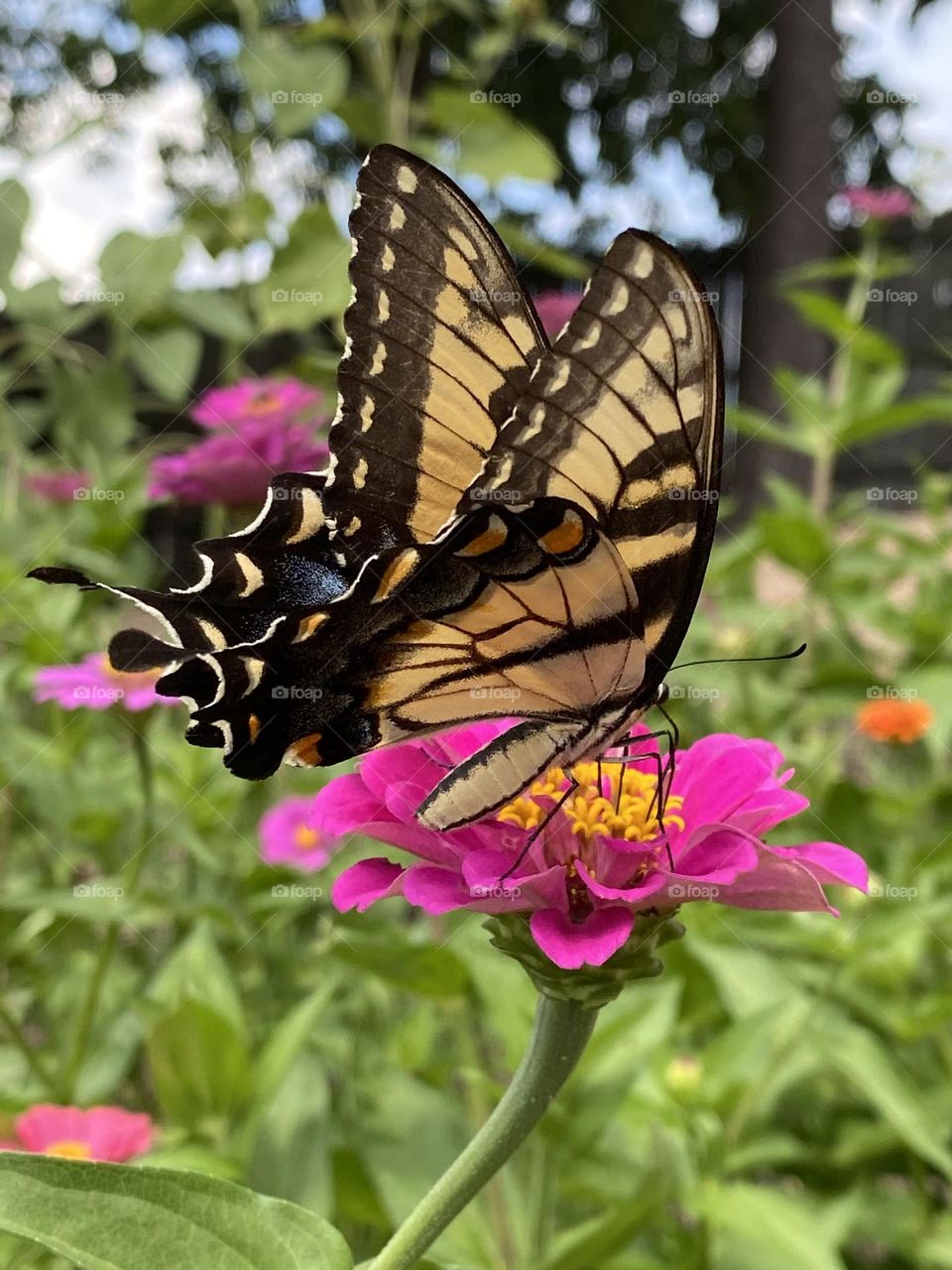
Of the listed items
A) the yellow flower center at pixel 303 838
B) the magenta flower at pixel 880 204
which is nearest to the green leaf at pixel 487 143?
the magenta flower at pixel 880 204

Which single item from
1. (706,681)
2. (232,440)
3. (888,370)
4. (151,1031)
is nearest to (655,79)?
(888,370)

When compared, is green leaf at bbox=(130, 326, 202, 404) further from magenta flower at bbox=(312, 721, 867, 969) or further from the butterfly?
magenta flower at bbox=(312, 721, 867, 969)

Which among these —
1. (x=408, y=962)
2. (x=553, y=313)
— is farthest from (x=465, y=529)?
(x=553, y=313)

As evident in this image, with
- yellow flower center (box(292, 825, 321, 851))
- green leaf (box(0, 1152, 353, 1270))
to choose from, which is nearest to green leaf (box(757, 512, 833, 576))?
yellow flower center (box(292, 825, 321, 851))

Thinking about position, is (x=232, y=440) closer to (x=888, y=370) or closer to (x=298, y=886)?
(x=298, y=886)

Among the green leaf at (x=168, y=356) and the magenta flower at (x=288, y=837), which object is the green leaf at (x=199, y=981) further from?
the green leaf at (x=168, y=356)

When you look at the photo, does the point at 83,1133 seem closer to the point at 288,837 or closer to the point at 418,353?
the point at 418,353
